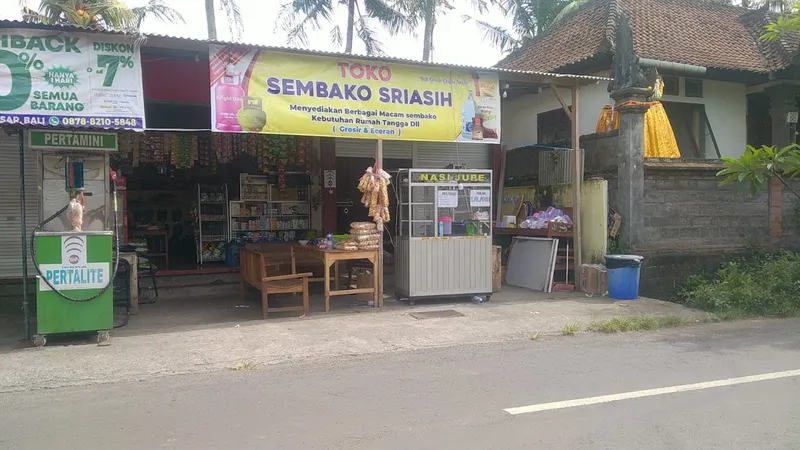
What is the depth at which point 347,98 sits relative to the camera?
31.0 feet

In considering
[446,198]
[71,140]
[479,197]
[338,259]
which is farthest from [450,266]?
[71,140]

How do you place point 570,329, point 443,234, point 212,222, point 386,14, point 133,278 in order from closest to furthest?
point 570,329 < point 133,278 < point 443,234 < point 212,222 < point 386,14

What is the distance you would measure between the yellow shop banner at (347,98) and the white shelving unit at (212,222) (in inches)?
186

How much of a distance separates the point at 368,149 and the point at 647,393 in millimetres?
9622

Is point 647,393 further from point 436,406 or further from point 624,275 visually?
point 624,275

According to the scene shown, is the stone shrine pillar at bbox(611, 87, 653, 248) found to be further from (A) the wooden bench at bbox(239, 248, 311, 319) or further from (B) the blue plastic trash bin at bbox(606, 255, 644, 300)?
(A) the wooden bench at bbox(239, 248, 311, 319)

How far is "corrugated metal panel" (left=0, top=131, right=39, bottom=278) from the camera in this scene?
34.9 feet

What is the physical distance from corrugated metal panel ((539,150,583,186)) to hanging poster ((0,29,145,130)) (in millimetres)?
8285

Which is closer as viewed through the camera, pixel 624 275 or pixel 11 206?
pixel 11 206

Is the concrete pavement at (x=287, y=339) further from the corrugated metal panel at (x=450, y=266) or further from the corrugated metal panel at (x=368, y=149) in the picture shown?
the corrugated metal panel at (x=368, y=149)

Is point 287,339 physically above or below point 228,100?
below

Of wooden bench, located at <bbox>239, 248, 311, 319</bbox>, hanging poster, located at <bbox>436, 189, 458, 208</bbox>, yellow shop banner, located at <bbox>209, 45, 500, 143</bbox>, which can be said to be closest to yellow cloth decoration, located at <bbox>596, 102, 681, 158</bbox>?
yellow shop banner, located at <bbox>209, 45, 500, 143</bbox>

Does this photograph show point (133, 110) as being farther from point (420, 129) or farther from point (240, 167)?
point (240, 167)

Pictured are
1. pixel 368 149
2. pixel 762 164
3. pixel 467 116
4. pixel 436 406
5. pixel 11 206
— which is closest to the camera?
pixel 436 406
